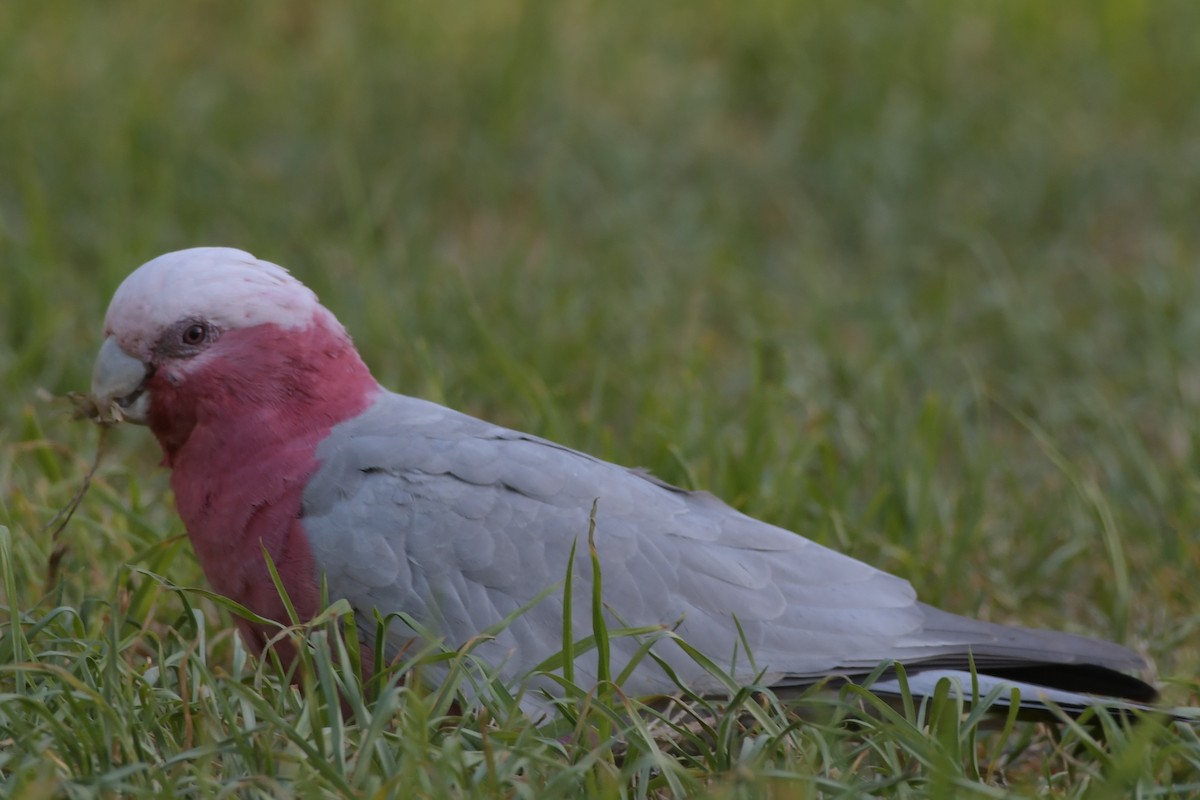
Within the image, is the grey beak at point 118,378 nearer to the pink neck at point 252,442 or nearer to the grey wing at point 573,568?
the pink neck at point 252,442

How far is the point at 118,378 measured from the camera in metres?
2.57

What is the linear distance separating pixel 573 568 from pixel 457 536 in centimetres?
23

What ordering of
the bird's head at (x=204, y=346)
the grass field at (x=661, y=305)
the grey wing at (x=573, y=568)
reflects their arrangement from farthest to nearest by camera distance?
1. the bird's head at (x=204, y=346)
2. the grey wing at (x=573, y=568)
3. the grass field at (x=661, y=305)

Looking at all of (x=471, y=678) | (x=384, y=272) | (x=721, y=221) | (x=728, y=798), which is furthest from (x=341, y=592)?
(x=721, y=221)

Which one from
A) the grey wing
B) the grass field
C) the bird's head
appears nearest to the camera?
the grass field

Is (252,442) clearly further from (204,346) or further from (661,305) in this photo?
(661,305)

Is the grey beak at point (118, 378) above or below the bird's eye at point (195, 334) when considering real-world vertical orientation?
below

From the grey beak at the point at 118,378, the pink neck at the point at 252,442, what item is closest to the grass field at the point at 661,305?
the pink neck at the point at 252,442

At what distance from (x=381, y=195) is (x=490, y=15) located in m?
1.83

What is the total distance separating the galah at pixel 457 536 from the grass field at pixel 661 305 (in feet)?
0.46

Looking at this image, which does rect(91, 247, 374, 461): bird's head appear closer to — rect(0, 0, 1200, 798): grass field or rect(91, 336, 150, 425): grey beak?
rect(91, 336, 150, 425): grey beak

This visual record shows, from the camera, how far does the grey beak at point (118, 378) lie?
8.42 ft

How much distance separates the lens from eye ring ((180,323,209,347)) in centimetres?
255

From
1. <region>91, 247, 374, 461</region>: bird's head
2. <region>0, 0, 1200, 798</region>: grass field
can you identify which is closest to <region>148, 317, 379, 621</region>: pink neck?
<region>91, 247, 374, 461</region>: bird's head
